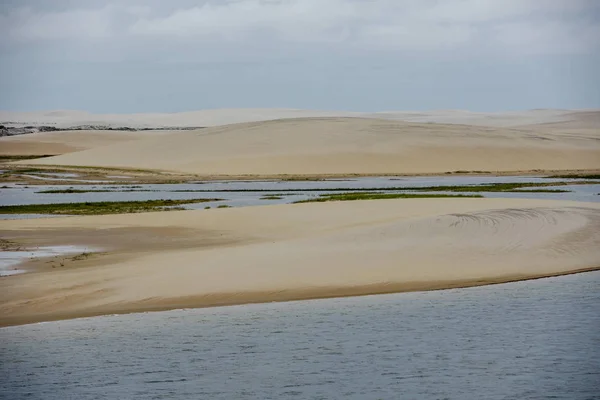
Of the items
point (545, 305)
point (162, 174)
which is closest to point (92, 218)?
point (545, 305)

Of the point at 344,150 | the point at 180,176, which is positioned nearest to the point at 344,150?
the point at 344,150

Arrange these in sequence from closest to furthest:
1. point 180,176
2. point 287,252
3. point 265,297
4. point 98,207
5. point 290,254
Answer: point 265,297 < point 290,254 < point 287,252 < point 98,207 < point 180,176

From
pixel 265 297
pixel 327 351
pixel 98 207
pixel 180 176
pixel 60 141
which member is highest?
A: pixel 60 141

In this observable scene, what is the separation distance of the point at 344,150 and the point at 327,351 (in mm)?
66188

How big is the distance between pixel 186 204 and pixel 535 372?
24.6 metres

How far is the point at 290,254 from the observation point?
19.8 metres

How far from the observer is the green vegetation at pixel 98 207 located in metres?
32.3

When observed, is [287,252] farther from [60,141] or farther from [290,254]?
[60,141]

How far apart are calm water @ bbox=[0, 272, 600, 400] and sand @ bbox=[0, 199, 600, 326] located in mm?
937

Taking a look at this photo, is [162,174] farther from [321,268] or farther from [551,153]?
[321,268]

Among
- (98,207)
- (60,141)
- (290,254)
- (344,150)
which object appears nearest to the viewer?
(290,254)

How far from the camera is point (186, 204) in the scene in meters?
35.5

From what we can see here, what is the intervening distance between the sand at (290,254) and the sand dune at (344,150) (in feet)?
138

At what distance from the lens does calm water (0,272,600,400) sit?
11375 mm
